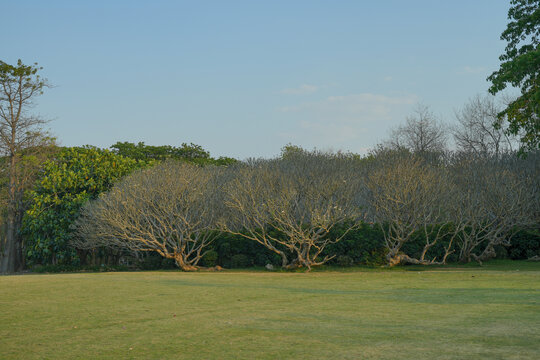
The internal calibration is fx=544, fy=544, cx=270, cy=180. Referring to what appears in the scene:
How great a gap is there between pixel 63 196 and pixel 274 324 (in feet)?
91.8

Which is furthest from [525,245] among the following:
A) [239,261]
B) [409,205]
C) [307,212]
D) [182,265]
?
[182,265]

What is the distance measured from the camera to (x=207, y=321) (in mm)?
9055

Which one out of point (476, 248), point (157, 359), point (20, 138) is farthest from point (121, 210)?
point (157, 359)

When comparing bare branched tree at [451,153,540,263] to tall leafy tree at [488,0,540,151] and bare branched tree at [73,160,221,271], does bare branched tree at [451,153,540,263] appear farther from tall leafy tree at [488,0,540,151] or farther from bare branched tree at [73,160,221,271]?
bare branched tree at [73,160,221,271]

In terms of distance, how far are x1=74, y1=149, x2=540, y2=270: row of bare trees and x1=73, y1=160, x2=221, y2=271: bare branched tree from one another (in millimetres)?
53

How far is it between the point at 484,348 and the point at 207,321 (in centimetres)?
443

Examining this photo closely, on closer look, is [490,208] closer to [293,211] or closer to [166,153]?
[293,211]

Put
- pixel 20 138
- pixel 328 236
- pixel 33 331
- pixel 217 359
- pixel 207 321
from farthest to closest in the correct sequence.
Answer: pixel 20 138 → pixel 328 236 → pixel 207 321 → pixel 33 331 → pixel 217 359

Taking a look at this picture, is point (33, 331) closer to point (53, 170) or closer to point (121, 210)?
point (121, 210)

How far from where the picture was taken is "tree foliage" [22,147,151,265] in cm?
3272

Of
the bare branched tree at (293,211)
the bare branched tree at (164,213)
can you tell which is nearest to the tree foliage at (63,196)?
the bare branched tree at (164,213)

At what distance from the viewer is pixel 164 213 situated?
1060 inches

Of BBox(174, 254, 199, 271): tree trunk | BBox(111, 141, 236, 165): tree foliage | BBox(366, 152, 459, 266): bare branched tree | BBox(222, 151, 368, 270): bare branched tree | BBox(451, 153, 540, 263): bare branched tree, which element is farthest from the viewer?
BBox(111, 141, 236, 165): tree foliage

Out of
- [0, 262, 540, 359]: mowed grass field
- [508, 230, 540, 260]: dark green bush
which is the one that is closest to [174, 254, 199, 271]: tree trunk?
[0, 262, 540, 359]: mowed grass field
